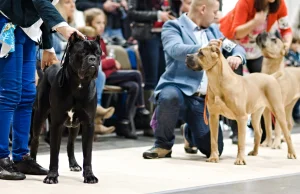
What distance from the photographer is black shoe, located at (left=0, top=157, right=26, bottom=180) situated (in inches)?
148

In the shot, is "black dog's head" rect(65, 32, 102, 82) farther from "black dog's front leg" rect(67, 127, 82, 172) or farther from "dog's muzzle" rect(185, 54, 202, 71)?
"dog's muzzle" rect(185, 54, 202, 71)

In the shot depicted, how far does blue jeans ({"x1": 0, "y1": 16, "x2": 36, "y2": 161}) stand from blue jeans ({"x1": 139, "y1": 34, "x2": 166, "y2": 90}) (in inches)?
117

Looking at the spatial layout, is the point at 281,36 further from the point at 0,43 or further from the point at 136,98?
the point at 0,43

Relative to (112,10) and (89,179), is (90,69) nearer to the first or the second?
(89,179)

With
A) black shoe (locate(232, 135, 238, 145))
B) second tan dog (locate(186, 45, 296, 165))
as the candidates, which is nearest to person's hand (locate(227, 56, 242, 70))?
second tan dog (locate(186, 45, 296, 165))

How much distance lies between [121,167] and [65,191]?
40.9 inches

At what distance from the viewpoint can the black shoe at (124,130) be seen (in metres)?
6.58

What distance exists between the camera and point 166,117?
191 inches

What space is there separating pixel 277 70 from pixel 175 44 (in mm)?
1341

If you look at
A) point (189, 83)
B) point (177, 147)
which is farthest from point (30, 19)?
point (177, 147)

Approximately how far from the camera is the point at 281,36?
19.1 feet

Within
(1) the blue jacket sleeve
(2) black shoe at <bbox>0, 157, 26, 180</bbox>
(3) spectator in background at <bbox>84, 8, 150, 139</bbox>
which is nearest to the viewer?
(2) black shoe at <bbox>0, 157, 26, 180</bbox>

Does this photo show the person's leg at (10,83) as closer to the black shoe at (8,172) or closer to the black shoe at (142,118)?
the black shoe at (8,172)

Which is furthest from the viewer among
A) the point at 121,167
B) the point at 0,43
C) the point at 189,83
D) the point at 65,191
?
the point at 189,83
